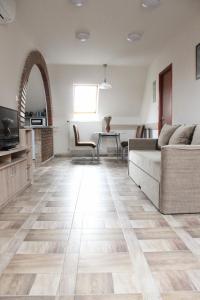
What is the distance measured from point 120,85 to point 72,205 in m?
5.06

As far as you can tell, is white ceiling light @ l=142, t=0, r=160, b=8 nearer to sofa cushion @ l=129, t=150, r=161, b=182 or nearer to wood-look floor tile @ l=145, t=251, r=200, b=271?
sofa cushion @ l=129, t=150, r=161, b=182

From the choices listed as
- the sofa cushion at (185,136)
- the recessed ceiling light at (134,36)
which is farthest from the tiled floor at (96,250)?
the recessed ceiling light at (134,36)

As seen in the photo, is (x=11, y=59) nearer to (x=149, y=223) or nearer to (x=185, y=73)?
(x=185, y=73)

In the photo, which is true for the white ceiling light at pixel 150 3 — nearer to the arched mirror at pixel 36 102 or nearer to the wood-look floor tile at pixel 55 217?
the wood-look floor tile at pixel 55 217

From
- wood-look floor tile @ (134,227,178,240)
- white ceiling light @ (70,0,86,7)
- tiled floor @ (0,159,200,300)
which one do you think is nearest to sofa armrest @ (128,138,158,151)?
tiled floor @ (0,159,200,300)

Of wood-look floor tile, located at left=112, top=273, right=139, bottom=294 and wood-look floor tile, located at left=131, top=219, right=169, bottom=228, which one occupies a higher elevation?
wood-look floor tile, located at left=131, top=219, right=169, bottom=228

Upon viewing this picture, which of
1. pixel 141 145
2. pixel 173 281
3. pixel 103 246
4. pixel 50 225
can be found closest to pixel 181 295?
pixel 173 281

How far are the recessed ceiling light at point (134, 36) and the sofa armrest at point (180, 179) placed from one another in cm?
283

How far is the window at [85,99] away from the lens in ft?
23.9

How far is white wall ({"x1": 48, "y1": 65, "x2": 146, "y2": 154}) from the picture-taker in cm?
673

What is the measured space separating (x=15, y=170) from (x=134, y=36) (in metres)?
3.06

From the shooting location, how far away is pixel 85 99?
738 cm

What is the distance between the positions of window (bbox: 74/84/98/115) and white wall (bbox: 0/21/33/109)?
120 inches

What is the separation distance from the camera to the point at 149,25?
13.1ft
